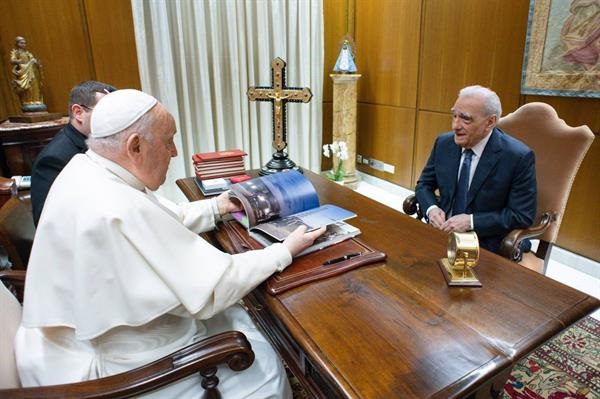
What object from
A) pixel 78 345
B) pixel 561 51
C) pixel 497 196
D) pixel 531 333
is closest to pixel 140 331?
pixel 78 345

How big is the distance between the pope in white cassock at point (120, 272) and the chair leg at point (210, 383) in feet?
0.16

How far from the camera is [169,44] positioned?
3637 mm

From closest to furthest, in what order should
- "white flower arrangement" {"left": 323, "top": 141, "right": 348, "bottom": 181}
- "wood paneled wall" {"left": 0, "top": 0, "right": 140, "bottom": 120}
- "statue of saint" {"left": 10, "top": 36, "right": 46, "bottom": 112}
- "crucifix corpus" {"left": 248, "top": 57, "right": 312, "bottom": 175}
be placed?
"crucifix corpus" {"left": 248, "top": 57, "right": 312, "bottom": 175} < "statue of saint" {"left": 10, "top": 36, "right": 46, "bottom": 112} < "wood paneled wall" {"left": 0, "top": 0, "right": 140, "bottom": 120} < "white flower arrangement" {"left": 323, "top": 141, "right": 348, "bottom": 181}

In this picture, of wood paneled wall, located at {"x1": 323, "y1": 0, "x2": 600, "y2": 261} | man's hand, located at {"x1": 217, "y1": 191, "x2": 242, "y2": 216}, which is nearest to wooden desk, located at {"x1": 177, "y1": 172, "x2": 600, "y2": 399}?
man's hand, located at {"x1": 217, "y1": 191, "x2": 242, "y2": 216}

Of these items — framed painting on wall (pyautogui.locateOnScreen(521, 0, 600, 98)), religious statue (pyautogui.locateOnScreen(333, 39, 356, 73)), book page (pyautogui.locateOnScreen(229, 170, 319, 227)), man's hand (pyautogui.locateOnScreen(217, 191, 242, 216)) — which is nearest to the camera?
book page (pyautogui.locateOnScreen(229, 170, 319, 227))

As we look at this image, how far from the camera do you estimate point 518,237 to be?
5.38ft

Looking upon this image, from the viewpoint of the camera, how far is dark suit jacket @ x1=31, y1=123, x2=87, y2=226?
1663 mm

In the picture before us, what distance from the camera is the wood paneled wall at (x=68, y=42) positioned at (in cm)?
315

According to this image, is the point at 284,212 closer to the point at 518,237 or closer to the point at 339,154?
the point at 518,237

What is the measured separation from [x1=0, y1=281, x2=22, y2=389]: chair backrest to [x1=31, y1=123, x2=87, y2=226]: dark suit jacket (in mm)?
697

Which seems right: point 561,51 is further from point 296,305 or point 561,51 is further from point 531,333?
point 296,305

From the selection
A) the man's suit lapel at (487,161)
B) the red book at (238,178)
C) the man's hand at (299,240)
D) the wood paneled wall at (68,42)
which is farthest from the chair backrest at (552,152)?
the wood paneled wall at (68,42)

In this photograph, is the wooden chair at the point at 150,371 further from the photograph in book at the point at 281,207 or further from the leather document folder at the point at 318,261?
the photograph in book at the point at 281,207

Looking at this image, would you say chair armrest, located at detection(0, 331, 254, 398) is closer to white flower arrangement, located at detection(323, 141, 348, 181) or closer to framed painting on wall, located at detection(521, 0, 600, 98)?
framed painting on wall, located at detection(521, 0, 600, 98)
